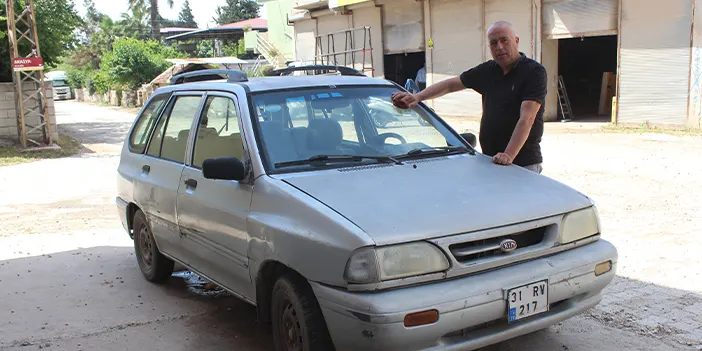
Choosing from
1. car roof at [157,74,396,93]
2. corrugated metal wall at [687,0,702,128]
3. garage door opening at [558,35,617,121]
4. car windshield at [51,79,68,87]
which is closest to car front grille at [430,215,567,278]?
car roof at [157,74,396,93]

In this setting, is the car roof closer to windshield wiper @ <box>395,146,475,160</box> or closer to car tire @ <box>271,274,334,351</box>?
windshield wiper @ <box>395,146,475,160</box>

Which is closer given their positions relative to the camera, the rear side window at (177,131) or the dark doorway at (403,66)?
the rear side window at (177,131)

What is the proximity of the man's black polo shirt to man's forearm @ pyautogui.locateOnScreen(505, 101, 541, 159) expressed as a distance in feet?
0.22

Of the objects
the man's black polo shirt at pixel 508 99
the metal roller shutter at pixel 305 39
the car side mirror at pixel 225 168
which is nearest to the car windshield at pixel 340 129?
the car side mirror at pixel 225 168

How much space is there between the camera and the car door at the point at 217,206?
4016 millimetres

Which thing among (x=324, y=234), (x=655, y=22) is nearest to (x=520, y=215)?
(x=324, y=234)

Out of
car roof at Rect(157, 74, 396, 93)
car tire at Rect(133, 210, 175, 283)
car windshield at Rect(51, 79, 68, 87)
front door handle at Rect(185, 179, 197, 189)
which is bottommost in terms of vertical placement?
car tire at Rect(133, 210, 175, 283)

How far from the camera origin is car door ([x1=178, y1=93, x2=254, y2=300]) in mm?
4016

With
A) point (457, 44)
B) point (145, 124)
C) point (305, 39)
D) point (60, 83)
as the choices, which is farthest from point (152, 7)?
point (145, 124)

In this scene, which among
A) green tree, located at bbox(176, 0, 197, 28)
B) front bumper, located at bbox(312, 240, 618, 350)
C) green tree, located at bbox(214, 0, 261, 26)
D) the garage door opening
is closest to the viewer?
front bumper, located at bbox(312, 240, 618, 350)

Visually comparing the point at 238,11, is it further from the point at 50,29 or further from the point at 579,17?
the point at 579,17

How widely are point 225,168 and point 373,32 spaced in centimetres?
2266

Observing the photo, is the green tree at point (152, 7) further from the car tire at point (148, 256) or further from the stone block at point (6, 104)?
the car tire at point (148, 256)

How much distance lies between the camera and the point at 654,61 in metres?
16.2
